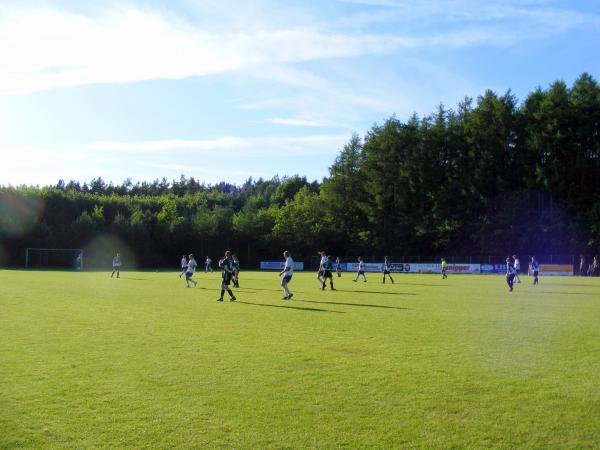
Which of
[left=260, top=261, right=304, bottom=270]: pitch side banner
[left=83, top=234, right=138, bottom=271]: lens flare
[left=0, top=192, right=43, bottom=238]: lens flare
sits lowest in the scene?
[left=260, top=261, right=304, bottom=270]: pitch side banner

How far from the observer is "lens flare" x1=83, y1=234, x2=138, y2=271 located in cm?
8025

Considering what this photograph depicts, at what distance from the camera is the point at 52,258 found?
76.5 meters

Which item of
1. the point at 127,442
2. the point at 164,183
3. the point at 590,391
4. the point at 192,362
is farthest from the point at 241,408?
the point at 164,183

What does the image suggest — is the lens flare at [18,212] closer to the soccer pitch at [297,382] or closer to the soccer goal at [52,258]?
the soccer goal at [52,258]

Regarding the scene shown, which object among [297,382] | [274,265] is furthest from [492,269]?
[297,382]

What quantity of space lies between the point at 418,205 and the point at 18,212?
55.5 meters

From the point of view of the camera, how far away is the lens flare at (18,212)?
7600 centimetres

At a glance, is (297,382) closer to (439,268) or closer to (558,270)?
(558,270)

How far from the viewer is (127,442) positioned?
6.22m

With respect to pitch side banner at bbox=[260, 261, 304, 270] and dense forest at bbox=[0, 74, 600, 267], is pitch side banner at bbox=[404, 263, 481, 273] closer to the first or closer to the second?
dense forest at bbox=[0, 74, 600, 267]

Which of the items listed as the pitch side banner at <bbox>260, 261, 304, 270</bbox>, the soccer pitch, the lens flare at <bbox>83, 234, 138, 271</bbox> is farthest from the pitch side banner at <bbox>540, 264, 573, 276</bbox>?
the lens flare at <bbox>83, 234, 138, 271</bbox>

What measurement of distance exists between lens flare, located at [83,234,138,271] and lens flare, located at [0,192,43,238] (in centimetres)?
823

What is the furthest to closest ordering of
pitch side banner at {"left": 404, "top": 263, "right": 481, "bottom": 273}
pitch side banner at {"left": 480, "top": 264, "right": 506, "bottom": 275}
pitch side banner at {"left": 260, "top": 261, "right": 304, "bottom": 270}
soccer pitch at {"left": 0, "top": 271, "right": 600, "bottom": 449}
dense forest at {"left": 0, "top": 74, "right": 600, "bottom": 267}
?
pitch side banner at {"left": 260, "top": 261, "right": 304, "bottom": 270} < dense forest at {"left": 0, "top": 74, "right": 600, "bottom": 267} < pitch side banner at {"left": 404, "top": 263, "right": 481, "bottom": 273} < pitch side banner at {"left": 480, "top": 264, "right": 506, "bottom": 275} < soccer pitch at {"left": 0, "top": 271, "right": 600, "bottom": 449}

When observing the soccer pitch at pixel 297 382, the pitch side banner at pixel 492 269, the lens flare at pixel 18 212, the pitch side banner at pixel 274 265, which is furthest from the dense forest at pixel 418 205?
the soccer pitch at pixel 297 382
